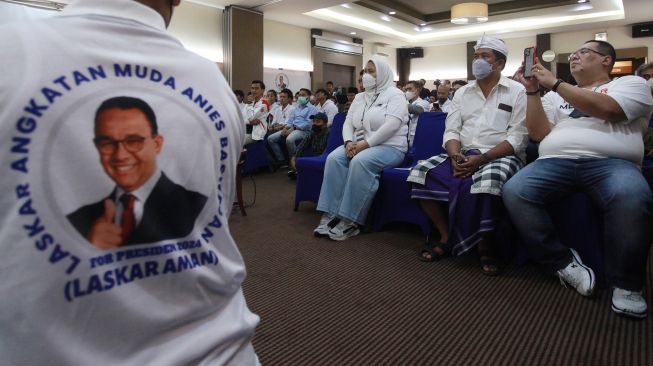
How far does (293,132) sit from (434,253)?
3.49m

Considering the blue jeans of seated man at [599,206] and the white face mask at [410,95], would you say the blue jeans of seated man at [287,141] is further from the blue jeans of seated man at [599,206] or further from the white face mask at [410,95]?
the blue jeans of seated man at [599,206]

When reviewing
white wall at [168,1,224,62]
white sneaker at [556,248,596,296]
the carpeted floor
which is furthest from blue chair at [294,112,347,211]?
white wall at [168,1,224,62]

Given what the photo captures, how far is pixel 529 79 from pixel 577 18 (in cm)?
900

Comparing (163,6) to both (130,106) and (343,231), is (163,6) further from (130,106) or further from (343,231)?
(343,231)

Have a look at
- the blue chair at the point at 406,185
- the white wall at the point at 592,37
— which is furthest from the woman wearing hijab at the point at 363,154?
the white wall at the point at 592,37

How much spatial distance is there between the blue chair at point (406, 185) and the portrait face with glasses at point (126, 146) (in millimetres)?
2287

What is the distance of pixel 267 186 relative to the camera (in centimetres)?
465

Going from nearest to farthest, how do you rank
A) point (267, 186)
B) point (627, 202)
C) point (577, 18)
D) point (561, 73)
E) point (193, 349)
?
point (193, 349) < point (627, 202) < point (267, 186) < point (577, 18) < point (561, 73)

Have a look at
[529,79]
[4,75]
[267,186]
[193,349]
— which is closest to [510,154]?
[529,79]

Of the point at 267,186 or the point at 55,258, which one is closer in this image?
the point at 55,258

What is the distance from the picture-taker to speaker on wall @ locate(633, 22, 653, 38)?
30.2 feet

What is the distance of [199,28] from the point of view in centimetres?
762

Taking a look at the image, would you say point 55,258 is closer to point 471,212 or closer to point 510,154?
point 471,212

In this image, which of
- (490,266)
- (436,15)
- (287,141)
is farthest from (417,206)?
(436,15)
